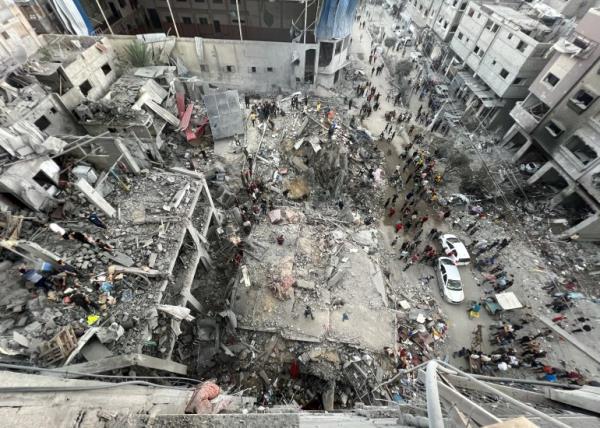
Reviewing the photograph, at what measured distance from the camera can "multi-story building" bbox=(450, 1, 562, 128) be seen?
66.7 feet

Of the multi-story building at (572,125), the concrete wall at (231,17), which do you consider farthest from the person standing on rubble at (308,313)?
the concrete wall at (231,17)

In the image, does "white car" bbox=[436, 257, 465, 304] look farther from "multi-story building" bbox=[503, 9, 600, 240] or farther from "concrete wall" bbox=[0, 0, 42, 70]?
"concrete wall" bbox=[0, 0, 42, 70]

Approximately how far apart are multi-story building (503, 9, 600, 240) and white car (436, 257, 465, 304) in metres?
9.08

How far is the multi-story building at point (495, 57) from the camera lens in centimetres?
2034

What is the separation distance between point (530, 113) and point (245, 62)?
22769mm

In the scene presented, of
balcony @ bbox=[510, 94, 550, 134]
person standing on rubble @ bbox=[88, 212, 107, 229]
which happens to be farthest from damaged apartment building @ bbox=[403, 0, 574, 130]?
person standing on rubble @ bbox=[88, 212, 107, 229]

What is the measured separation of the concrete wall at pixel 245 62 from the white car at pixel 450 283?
19.2 metres

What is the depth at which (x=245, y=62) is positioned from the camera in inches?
853

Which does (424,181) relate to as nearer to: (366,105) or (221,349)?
(366,105)

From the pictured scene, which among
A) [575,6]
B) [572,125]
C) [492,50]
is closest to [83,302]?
[572,125]

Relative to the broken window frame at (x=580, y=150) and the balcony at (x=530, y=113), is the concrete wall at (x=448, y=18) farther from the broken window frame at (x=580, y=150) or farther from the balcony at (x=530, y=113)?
the broken window frame at (x=580, y=150)

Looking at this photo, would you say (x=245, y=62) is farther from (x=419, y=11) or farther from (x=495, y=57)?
(x=419, y=11)

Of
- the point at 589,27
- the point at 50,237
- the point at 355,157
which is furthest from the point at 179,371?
the point at 589,27

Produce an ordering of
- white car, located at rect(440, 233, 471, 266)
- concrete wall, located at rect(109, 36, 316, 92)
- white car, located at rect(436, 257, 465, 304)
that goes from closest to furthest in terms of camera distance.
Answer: white car, located at rect(436, 257, 465, 304), white car, located at rect(440, 233, 471, 266), concrete wall, located at rect(109, 36, 316, 92)
